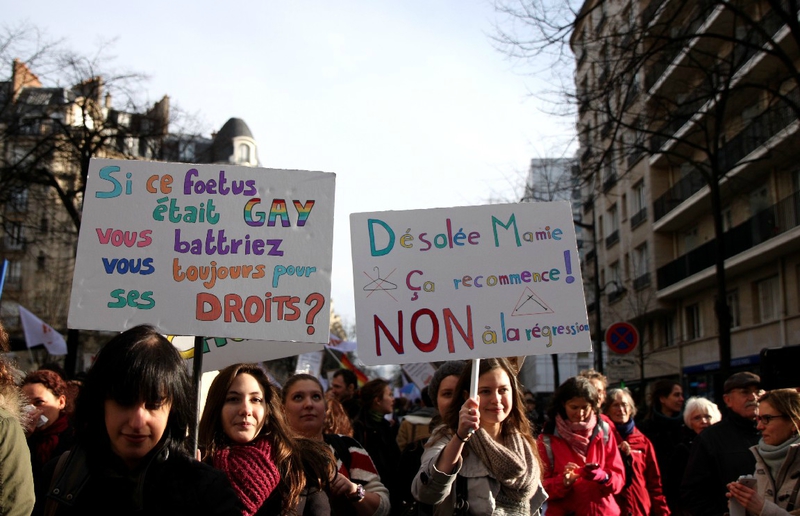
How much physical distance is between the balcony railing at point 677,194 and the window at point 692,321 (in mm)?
4035

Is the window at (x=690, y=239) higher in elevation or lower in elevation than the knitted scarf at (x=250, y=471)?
higher

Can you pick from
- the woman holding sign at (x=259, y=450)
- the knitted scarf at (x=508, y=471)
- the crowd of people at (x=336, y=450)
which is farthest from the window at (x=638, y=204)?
the woman holding sign at (x=259, y=450)

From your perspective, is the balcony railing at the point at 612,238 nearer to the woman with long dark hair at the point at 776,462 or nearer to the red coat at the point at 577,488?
the red coat at the point at 577,488

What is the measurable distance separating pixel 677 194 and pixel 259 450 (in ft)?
111

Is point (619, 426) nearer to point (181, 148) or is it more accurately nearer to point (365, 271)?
point (365, 271)

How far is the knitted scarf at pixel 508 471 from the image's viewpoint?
169 inches

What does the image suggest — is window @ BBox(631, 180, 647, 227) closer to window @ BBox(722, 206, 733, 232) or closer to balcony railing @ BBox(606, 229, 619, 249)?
balcony railing @ BBox(606, 229, 619, 249)

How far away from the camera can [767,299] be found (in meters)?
27.4

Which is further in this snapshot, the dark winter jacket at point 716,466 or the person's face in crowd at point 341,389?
the person's face in crowd at point 341,389

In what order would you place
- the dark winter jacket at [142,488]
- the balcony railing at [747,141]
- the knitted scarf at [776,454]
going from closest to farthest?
1. the dark winter jacket at [142,488]
2. the knitted scarf at [776,454]
3. the balcony railing at [747,141]

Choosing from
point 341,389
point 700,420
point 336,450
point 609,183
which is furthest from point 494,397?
point 609,183

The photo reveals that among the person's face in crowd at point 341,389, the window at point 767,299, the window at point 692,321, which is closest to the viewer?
the person's face in crowd at point 341,389

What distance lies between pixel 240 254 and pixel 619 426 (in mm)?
4163

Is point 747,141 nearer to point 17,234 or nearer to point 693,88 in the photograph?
point 693,88
